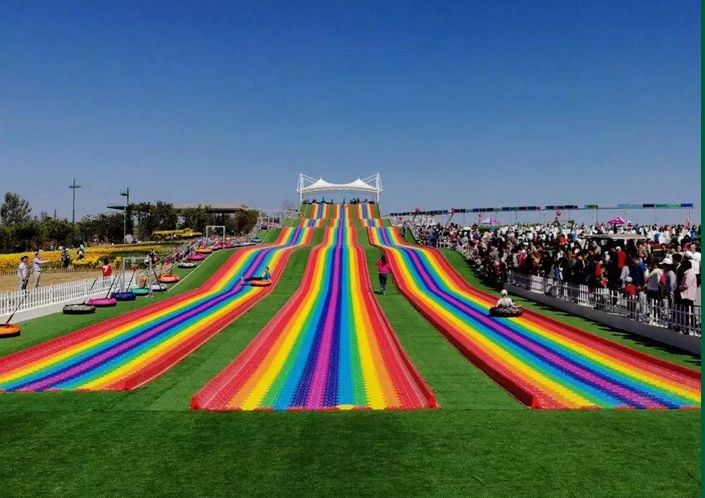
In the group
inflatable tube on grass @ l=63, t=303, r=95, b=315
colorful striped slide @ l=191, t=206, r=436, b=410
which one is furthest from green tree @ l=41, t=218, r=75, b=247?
colorful striped slide @ l=191, t=206, r=436, b=410

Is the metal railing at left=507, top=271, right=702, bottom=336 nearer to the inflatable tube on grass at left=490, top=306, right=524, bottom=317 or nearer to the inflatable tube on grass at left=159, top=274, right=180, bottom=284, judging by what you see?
the inflatable tube on grass at left=490, top=306, right=524, bottom=317

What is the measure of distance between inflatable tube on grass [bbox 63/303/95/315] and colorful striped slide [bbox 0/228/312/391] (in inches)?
49.1

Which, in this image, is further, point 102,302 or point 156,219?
point 156,219

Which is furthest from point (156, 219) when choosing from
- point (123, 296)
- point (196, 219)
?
point (123, 296)

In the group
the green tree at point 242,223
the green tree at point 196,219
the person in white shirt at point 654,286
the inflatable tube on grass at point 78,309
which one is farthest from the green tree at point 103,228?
the person in white shirt at point 654,286

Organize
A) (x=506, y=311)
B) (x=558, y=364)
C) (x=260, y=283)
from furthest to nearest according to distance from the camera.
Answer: (x=260, y=283)
(x=506, y=311)
(x=558, y=364)

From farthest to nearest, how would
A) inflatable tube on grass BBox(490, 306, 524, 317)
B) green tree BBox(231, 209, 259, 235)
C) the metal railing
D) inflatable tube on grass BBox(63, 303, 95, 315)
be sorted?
1. green tree BBox(231, 209, 259, 235)
2. inflatable tube on grass BBox(63, 303, 95, 315)
3. inflatable tube on grass BBox(490, 306, 524, 317)
4. the metal railing

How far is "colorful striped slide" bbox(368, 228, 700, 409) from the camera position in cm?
877

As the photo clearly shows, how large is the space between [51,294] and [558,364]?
1467cm

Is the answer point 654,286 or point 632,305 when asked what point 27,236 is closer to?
point 632,305

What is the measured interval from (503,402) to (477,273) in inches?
826

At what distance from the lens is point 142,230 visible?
81.9 meters

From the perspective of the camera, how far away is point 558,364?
11.3 m

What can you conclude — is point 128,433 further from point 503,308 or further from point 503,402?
point 503,308
